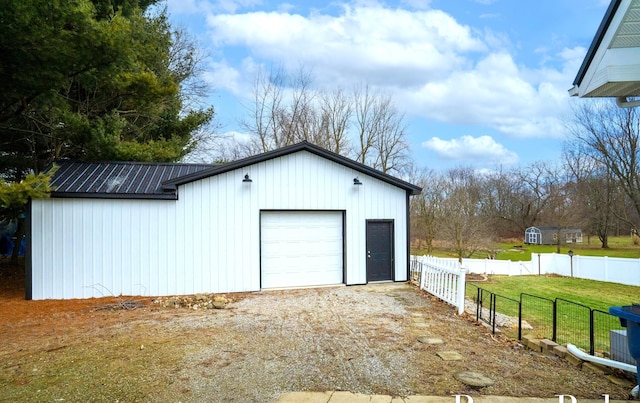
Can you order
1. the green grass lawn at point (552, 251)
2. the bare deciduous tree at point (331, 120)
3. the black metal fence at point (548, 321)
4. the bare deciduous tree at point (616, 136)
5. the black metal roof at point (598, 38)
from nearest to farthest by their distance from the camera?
1. the black metal roof at point (598, 38)
2. the black metal fence at point (548, 321)
3. the bare deciduous tree at point (616, 136)
4. the green grass lawn at point (552, 251)
5. the bare deciduous tree at point (331, 120)

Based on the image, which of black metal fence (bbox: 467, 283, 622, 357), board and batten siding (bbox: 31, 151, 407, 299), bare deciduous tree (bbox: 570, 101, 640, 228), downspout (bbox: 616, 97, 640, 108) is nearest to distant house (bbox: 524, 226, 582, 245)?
bare deciduous tree (bbox: 570, 101, 640, 228)

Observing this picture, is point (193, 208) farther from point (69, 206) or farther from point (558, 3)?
point (558, 3)

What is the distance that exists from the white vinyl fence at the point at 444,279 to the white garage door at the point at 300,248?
2.20m

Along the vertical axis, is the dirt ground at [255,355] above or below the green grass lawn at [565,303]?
above

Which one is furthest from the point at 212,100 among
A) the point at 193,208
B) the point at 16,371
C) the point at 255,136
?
the point at 16,371

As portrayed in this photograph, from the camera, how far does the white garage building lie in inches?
314

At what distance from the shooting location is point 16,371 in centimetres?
408

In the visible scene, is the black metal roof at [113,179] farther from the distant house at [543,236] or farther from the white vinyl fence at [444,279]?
the distant house at [543,236]

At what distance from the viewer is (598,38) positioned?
11.8 ft

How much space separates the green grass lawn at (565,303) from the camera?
668 centimetres

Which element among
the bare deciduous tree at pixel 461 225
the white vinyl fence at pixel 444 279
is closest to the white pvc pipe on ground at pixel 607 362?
the white vinyl fence at pixel 444 279

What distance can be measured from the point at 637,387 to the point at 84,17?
30.1 ft

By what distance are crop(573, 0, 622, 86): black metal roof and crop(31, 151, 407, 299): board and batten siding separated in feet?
20.6

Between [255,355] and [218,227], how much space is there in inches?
186
